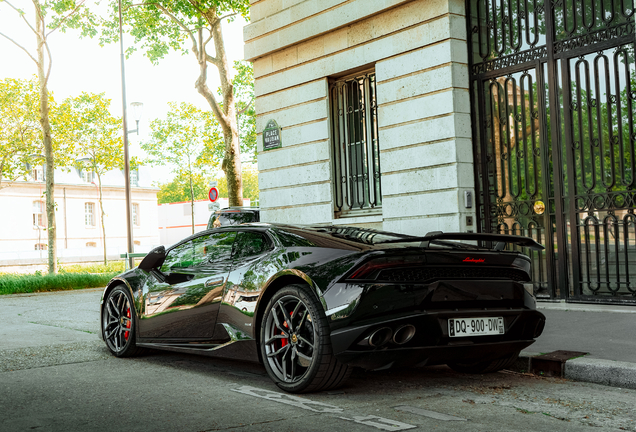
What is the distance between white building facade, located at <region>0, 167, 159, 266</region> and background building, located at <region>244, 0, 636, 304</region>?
40872 millimetres

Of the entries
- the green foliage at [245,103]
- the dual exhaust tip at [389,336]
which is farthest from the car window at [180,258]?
the green foliage at [245,103]

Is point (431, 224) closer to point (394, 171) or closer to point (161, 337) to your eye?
point (394, 171)

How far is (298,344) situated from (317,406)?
495 millimetres

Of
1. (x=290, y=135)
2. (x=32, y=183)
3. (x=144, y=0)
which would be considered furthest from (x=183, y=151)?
(x=290, y=135)

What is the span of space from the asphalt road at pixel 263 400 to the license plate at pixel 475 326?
0.42 meters

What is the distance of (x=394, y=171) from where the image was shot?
10016 mm

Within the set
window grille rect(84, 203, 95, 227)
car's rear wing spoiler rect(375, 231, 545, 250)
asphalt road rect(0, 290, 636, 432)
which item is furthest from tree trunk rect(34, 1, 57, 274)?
window grille rect(84, 203, 95, 227)

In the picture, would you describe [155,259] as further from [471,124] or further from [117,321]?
[471,124]

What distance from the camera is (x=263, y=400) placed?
433 centimetres

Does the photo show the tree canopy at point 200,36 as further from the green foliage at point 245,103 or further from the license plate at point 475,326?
the license plate at point 475,326

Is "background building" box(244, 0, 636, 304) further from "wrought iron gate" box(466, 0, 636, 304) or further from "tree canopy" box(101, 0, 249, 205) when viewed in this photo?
"tree canopy" box(101, 0, 249, 205)

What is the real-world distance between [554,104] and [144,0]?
17.6m

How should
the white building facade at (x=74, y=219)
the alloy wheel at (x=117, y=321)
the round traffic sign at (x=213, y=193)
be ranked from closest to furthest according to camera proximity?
the alloy wheel at (x=117, y=321)
the round traffic sign at (x=213, y=193)
the white building facade at (x=74, y=219)

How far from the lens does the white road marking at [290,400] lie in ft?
13.2
